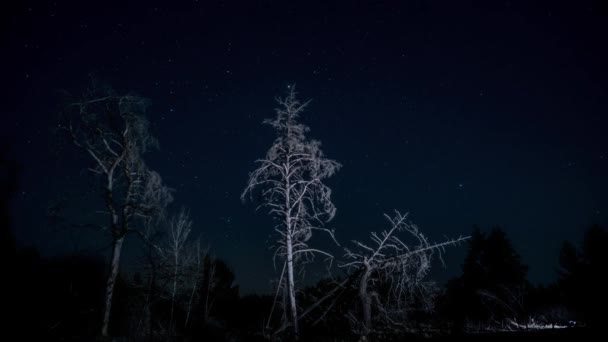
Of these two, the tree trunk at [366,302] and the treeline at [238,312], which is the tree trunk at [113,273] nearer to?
the treeline at [238,312]

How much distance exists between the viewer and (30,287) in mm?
13359

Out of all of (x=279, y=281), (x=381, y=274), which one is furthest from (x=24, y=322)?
(x=381, y=274)

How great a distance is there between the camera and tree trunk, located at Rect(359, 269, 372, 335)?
9.47 metres

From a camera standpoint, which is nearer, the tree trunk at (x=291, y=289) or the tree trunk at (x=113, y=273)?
the tree trunk at (x=291, y=289)

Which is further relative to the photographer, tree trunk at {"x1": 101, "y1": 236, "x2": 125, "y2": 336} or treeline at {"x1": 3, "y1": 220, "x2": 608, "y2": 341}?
tree trunk at {"x1": 101, "y1": 236, "x2": 125, "y2": 336}

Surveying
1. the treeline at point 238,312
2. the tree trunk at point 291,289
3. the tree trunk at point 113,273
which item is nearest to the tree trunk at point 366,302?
the treeline at point 238,312

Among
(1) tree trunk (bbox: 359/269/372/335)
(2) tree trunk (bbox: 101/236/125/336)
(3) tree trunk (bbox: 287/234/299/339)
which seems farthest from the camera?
(2) tree trunk (bbox: 101/236/125/336)

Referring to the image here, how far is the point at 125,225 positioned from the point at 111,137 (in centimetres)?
407

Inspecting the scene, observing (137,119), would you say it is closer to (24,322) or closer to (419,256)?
(24,322)

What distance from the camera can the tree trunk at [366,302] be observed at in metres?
9.47

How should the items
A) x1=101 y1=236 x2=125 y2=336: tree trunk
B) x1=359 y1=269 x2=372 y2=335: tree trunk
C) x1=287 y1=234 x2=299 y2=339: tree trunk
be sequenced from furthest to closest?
x1=101 y1=236 x2=125 y2=336: tree trunk < x1=287 y1=234 x2=299 y2=339: tree trunk < x1=359 y1=269 x2=372 y2=335: tree trunk

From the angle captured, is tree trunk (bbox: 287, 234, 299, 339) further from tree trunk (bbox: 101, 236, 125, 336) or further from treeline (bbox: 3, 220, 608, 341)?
tree trunk (bbox: 101, 236, 125, 336)

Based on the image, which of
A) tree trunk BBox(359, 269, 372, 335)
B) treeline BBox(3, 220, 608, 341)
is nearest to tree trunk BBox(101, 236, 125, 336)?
treeline BBox(3, 220, 608, 341)

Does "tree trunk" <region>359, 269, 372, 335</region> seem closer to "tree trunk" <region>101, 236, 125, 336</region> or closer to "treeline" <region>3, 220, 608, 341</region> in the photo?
"treeline" <region>3, 220, 608, 341</region>
